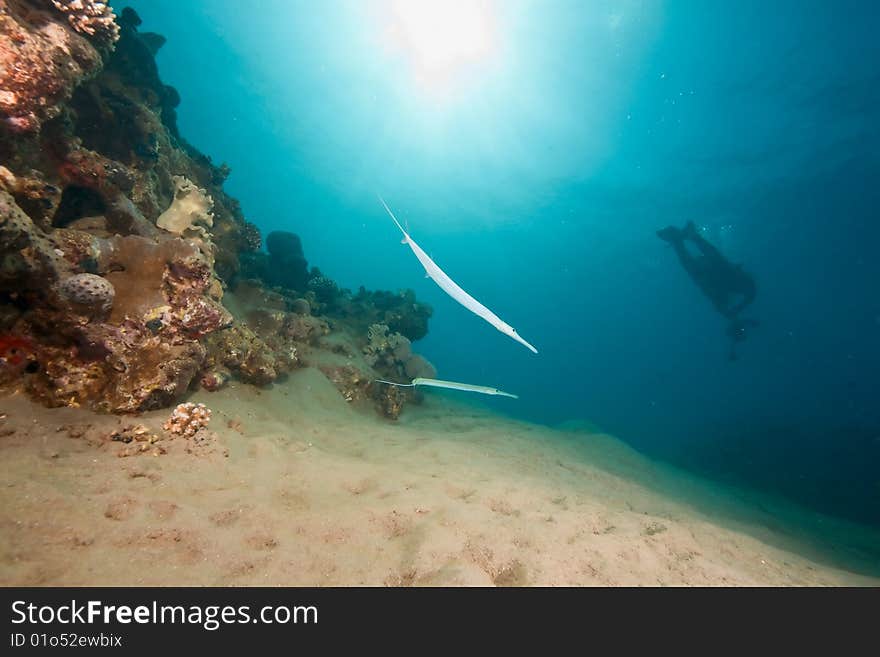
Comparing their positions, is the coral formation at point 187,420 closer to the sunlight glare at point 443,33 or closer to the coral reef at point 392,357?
the coral reef at point 392,357

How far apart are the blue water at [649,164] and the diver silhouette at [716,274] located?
28.5ft

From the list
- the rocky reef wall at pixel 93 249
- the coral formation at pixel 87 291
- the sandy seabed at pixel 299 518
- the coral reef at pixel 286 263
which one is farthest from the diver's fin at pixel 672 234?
the coral formation at pixel 87 291

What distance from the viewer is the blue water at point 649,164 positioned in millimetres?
23016

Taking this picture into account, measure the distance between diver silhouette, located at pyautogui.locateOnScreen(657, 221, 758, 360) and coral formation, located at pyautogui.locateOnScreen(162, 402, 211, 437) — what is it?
29.2 metres

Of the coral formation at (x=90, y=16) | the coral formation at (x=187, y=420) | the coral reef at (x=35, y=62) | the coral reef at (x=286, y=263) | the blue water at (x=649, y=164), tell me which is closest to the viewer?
the coral reef at (x=35, y=62)

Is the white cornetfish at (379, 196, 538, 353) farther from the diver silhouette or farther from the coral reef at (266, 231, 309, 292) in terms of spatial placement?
the diver silhouette

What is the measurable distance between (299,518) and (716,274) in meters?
31.7

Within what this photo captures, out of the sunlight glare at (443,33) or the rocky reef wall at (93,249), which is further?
the sunlight glare at (443,33)

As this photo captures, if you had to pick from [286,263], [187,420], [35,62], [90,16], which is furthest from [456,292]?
[286,263]

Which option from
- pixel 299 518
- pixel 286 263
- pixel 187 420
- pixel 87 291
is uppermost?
pixel 286 263

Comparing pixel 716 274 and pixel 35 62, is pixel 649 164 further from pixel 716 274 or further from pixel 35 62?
pixel 35 62

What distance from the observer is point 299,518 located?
156 inches

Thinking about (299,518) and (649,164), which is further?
(649,164)

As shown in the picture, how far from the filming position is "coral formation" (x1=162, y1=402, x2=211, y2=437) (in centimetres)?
477
